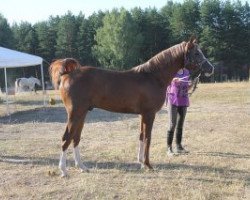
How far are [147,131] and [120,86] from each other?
32.2 inches

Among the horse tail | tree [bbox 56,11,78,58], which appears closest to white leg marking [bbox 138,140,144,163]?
the horse tail

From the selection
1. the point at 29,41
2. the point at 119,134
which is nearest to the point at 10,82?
the point at 29,41

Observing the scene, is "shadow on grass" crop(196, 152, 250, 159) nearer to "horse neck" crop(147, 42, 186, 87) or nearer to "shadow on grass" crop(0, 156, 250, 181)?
"shadow on grass" crop(0, 156, 250, 181)

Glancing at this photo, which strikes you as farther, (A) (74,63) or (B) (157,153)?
(B) (157,153)

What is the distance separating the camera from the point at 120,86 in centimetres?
725

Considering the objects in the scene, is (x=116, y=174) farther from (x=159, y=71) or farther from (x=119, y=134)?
(x=119, y=134)

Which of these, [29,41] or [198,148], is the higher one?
[29,41]

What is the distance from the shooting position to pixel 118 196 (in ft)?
20.0

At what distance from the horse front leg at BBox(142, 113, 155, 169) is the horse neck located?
568 mm

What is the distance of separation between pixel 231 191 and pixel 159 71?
220 cm

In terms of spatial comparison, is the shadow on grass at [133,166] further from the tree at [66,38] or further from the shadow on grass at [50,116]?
the tree at [66,38]

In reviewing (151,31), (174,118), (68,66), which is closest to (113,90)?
(68,66)

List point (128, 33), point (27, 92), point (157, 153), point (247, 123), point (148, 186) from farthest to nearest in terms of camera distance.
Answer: point (128, 33) → point (27, 92) → point (247, 123) → point (157, 153) → point (148, 186)

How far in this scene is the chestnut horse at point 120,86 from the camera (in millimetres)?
7098
